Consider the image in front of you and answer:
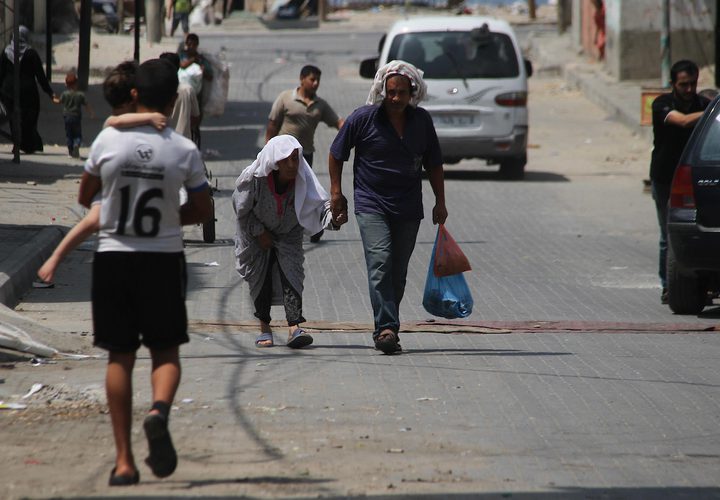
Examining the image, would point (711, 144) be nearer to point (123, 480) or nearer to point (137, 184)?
point (137, 184)

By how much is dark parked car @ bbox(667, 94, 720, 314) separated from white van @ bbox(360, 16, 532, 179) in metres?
9.13

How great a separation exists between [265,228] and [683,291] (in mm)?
3634

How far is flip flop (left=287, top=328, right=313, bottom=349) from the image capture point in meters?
8.66

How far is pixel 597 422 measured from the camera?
6.68 m

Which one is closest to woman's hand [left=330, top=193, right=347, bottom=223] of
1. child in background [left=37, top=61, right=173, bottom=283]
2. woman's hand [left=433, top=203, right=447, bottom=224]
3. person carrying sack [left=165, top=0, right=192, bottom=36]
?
woman's hand [left=433, top=203, right=447, bottom=224]

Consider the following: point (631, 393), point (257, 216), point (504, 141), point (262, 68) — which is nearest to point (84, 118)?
point (504, 141)

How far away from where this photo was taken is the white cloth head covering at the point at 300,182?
8508 millimetres

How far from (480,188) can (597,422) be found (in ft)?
41.8

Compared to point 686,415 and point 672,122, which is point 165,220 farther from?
point 672,122

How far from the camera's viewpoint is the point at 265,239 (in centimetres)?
869

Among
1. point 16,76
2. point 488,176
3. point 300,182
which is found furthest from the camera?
point 488,176

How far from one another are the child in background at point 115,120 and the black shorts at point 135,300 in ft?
0.41

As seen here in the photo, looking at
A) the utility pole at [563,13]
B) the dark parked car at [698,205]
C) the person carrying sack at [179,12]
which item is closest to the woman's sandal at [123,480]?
the dark parked car at [698,205]

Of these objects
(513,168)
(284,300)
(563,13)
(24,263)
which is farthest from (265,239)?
(563,13)
